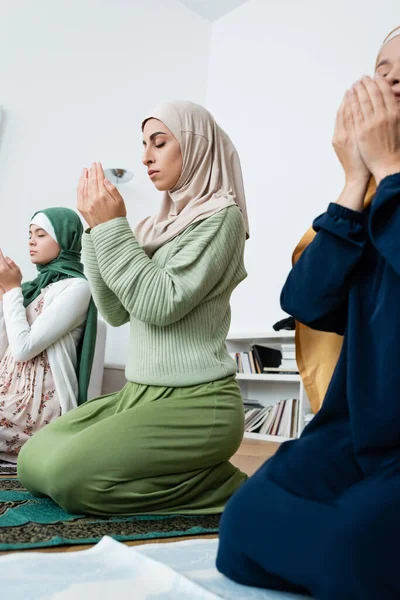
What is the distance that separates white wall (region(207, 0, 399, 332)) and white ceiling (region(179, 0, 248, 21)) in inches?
6.7

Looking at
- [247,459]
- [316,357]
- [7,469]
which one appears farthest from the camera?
[247,459]

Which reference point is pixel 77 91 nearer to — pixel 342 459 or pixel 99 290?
pixel 99 290

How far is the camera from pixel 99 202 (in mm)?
1384

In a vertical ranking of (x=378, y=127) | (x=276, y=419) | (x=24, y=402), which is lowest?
(x=276, y=419)

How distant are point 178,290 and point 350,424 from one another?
61 centimetres

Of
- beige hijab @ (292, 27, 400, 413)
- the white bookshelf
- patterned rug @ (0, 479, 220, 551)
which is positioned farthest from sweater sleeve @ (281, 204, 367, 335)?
the white bookshelf

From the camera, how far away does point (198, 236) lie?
4.72 ft

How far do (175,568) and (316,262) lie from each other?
52 cm

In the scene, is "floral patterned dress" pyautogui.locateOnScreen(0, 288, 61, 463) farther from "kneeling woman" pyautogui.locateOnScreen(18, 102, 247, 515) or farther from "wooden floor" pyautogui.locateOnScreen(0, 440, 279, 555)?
"wooden floor" pyautogui.locateOnScreen(0, 440, 279, 555)

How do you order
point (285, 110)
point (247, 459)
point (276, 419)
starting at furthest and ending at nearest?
point (285, 110) → point (276, 419) → point (247, 459)

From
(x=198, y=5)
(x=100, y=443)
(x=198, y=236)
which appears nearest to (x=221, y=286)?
(x=198, y=236)

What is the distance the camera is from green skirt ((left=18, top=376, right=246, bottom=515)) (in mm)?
1241

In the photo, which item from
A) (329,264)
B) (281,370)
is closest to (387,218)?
(329,264)

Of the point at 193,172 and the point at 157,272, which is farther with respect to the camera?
the point at 193,172
